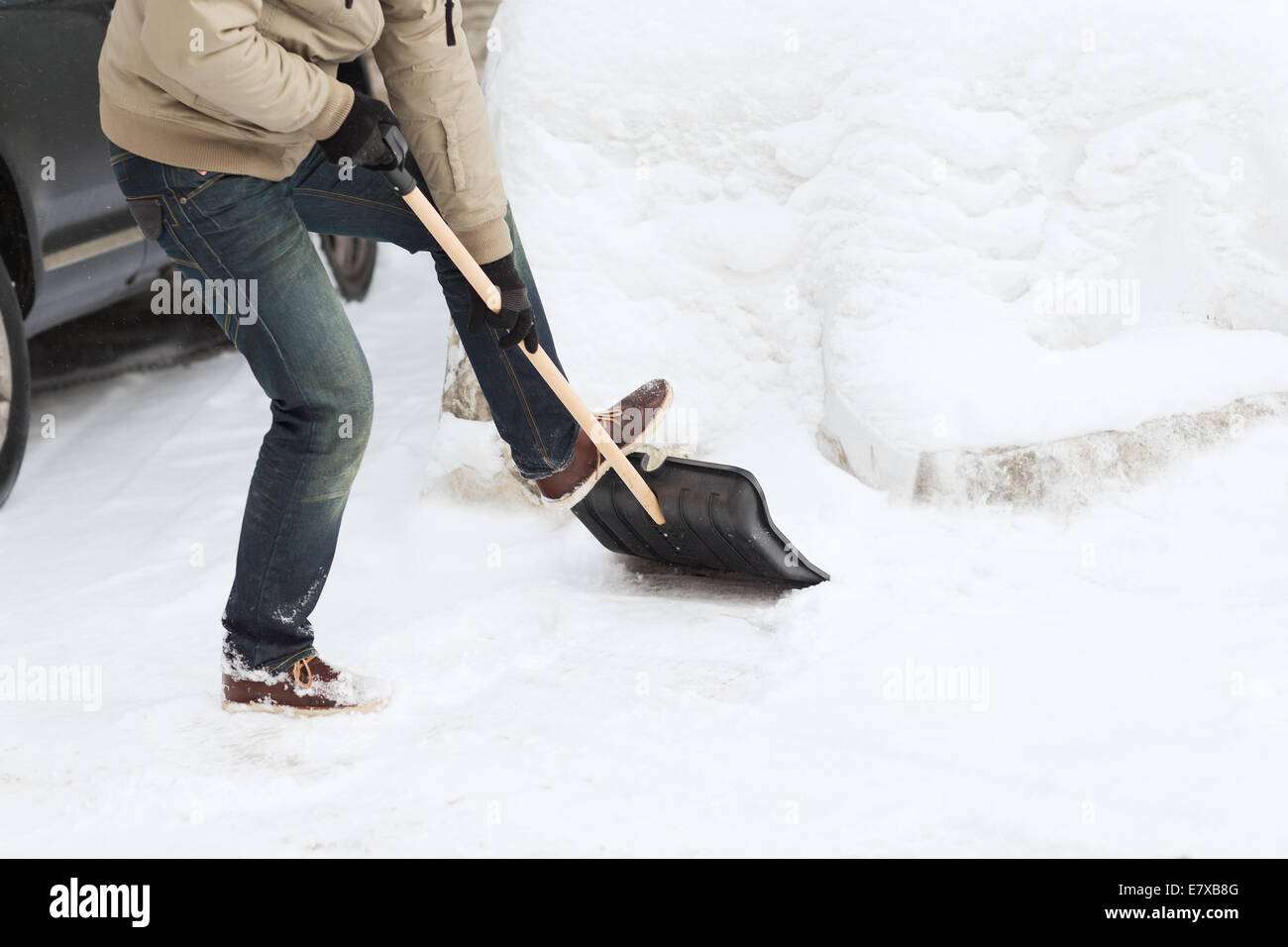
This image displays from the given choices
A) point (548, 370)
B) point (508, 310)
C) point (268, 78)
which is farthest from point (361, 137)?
point (548, 370)

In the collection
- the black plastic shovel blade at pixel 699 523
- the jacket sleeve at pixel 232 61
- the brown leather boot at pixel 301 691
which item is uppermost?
the jacket sleeve at pixel 232 61

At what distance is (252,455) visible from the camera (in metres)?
3.56

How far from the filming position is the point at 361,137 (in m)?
1.84

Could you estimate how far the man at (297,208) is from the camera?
1732 millimetres

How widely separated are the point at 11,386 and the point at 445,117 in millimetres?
1671

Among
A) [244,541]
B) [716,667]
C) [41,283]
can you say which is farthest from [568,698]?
[41,283]

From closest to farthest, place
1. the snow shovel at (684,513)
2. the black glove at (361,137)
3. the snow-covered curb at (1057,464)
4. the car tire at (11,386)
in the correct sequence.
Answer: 1. the black glove at (361,137)
2. the snow shovel at (684,513)
3. the snow-covered curb at (1057,464)
4. the car tire at (11,386)

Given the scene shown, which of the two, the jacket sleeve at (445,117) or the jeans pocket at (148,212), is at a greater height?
the jacket sleeve at (445,117)

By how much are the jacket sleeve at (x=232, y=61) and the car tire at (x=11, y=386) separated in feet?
5.33

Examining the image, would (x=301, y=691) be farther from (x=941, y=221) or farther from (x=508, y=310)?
(x=941, y=221)

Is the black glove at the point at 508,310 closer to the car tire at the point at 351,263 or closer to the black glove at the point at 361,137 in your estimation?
the black glove at the point at 361,137

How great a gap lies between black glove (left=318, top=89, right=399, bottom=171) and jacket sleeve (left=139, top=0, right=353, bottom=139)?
59 millimetres

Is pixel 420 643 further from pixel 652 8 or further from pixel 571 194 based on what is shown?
pixel 652 8

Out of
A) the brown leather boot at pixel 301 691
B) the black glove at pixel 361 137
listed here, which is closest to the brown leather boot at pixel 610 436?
the brown leather boot at pixel 301 691
